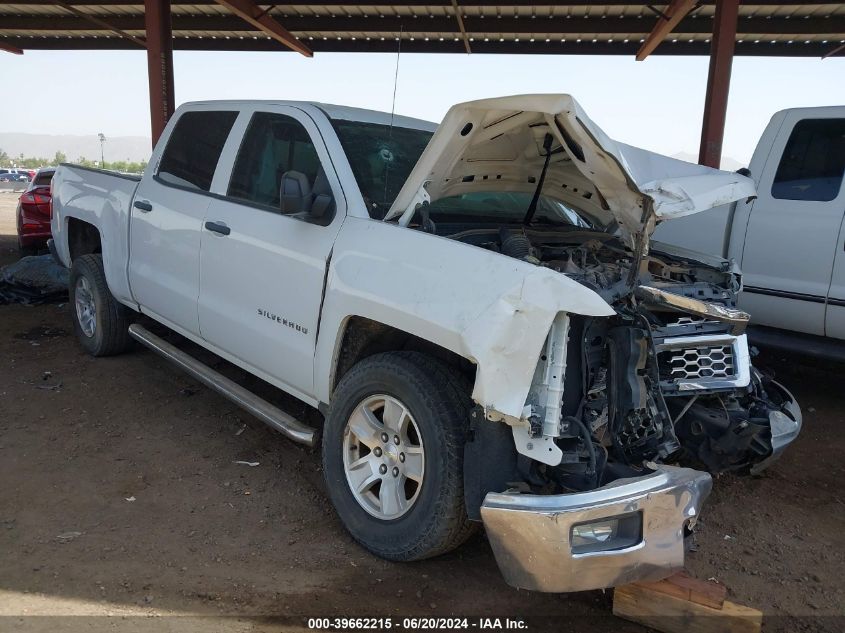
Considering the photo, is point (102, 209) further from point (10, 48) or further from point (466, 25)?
point (10, 48)

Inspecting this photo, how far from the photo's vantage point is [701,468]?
355 centimetres

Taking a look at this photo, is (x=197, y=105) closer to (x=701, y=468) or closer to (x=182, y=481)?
(x=182, y=481)

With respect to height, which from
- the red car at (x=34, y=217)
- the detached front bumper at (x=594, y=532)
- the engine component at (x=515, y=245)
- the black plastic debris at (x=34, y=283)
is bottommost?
the black plastic debris at (x=34, y=283)

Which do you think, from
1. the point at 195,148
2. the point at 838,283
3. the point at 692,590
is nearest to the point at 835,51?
the point at 838,283

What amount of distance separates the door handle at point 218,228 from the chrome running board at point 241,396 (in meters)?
0.89

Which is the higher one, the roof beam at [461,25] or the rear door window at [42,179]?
the roof beam at [461,25]

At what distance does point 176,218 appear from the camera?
4543 millimetres

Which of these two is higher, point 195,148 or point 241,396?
point 195,148

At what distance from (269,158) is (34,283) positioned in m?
5.80

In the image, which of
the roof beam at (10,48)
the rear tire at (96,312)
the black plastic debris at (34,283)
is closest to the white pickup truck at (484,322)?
the rear tire at (96,312)

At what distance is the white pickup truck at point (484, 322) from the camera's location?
2.52 metres

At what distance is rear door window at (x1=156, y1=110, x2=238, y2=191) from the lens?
4.50 meters

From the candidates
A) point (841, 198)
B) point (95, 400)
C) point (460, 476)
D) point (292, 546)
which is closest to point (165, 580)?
point (292, 546)

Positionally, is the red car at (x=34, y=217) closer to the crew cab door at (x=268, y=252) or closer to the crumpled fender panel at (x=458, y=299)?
the crew cab door at (x=268, y=252)
